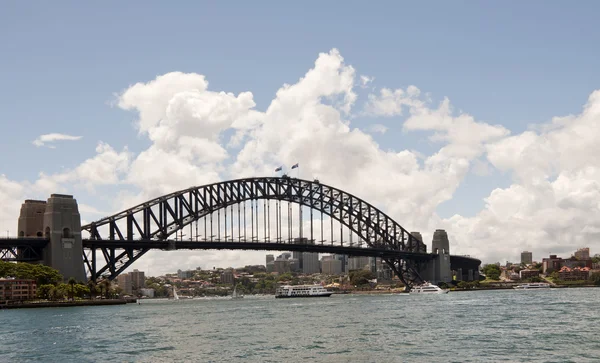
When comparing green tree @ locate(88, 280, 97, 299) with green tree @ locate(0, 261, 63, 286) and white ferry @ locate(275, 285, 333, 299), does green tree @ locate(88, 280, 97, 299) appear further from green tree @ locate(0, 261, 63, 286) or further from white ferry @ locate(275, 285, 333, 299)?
white ferry @ locate(275, 285, 333, 299)

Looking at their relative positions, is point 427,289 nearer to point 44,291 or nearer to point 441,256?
point 441,256

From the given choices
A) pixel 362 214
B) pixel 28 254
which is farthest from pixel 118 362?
pixel 362 214

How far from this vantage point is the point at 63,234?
4542 inches

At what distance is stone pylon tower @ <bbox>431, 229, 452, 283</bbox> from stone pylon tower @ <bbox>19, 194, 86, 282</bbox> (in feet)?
323

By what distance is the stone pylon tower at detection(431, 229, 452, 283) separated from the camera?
19138 centimetres

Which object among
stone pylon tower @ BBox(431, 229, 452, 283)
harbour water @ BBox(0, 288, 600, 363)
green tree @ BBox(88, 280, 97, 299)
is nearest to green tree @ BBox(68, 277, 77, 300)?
green tree @ BBox(88, 280, 97, 299)

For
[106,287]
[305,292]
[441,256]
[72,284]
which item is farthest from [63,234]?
[441,256]

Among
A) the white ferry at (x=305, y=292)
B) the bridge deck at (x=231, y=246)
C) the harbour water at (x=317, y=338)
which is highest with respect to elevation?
the bridge deck at (x=231, y=246)

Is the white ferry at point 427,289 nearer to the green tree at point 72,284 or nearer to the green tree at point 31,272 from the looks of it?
the green tree at point 72,284

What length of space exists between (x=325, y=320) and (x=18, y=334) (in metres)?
27.5

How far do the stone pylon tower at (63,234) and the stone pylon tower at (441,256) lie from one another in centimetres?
9830

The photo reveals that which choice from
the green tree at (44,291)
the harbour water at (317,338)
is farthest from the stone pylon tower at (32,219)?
the harbour water at (317,338)

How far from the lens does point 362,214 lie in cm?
18525

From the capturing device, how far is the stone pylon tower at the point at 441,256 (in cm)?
19138
